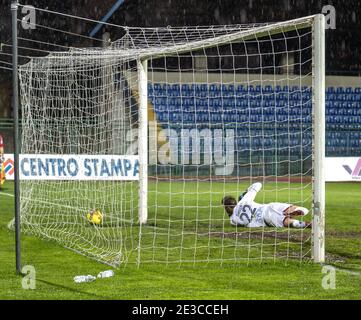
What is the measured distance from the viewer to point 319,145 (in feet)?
30.7

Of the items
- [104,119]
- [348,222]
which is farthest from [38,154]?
[348,222]

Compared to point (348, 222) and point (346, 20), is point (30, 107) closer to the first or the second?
point (348, 222)

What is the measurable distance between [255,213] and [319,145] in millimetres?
4043

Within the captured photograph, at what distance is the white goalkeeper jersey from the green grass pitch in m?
1.43

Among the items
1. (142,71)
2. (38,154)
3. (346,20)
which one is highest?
(346,20)

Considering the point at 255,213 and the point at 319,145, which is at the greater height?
the point at 319,145

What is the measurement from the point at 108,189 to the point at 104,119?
122 centimetres

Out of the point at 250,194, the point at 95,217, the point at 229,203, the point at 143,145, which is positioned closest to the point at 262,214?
the point at 250,194

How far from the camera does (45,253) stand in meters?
10.5

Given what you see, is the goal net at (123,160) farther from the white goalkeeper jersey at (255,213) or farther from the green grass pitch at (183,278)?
the green grass pitch at (183,278)

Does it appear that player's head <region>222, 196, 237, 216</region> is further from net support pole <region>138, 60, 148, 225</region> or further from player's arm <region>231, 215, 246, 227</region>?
net support pole <region>138, 60, 148, 225</region>

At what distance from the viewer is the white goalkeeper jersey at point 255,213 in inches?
511

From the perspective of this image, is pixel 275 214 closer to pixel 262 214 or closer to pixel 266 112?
pixel 262 214

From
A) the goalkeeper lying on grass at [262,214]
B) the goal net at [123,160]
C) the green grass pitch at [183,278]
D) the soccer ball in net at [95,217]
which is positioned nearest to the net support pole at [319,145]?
the goal net at [123,160]
